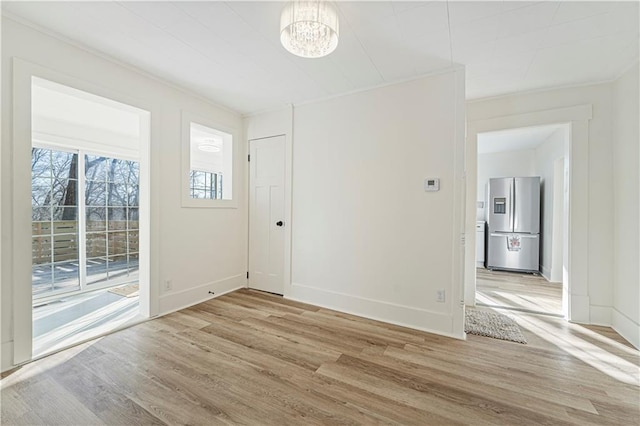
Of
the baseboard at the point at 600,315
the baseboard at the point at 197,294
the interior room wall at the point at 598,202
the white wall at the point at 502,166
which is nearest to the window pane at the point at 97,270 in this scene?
the baseboard at the point at 197,294

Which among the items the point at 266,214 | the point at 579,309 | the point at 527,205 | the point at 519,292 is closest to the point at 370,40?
the point at 266,214

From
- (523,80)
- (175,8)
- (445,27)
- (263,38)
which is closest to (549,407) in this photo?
(445,27)

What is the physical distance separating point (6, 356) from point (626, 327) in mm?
5347

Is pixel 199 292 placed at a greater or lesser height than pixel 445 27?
lesser

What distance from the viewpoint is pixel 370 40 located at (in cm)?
222

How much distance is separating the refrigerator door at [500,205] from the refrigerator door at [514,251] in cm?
17

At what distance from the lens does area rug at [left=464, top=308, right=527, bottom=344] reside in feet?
8.53

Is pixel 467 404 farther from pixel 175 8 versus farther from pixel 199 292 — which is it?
pixel 175 8

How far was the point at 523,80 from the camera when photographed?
2881 millimetres

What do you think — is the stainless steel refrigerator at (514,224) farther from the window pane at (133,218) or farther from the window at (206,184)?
the window pane at (133,218)

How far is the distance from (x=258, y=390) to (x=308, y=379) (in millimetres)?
355

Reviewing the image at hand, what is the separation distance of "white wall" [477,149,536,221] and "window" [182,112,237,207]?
5.74 metres

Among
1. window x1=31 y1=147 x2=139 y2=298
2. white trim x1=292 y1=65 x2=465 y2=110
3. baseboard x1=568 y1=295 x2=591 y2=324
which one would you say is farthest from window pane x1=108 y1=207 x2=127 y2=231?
baseboard x1=568 y1=295 x2=591 y2=324

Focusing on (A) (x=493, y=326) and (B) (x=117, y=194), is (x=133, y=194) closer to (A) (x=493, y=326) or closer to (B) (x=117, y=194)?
(B) (x=117, y=194)
